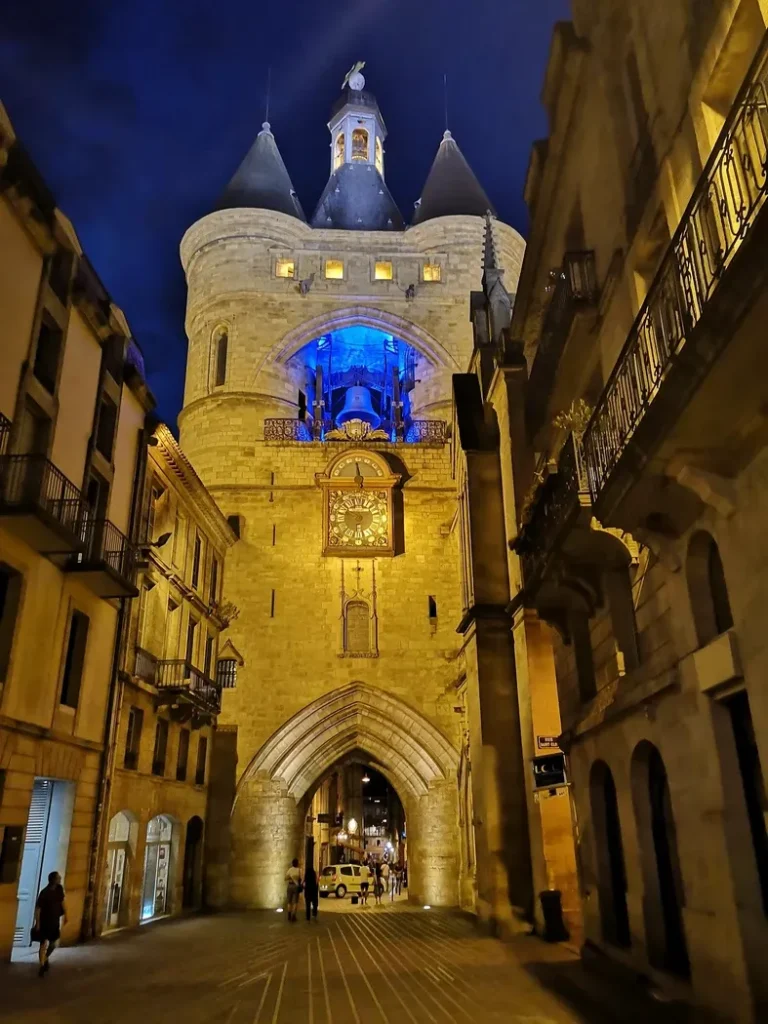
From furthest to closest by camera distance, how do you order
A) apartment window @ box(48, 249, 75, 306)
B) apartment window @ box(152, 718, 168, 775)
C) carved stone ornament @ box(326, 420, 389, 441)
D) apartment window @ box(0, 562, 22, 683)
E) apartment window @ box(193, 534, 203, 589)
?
carved stone ornament @ box(326, 420, 389, 441) < apartment window @ box(193, 534, 203, 589) < apartment window @ box(152, 718, 168, 775) < apartment window @ box(48, 249, 75, 306) < apartment window @ box(0, 562, 22, 683)

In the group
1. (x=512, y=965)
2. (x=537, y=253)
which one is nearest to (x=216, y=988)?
(x=512, y=965)

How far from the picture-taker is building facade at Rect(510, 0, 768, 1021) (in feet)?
16.2

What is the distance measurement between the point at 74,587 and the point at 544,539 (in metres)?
7.55

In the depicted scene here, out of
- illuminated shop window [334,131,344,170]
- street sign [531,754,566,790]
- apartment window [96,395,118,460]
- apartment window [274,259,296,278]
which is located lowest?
street sign [531,754,566,790]

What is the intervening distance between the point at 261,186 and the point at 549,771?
25077mm

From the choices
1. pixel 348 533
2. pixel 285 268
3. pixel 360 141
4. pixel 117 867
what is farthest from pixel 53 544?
pixel 360 141

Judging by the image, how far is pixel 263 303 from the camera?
2612cm

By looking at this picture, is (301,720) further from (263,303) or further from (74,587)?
(263,303)

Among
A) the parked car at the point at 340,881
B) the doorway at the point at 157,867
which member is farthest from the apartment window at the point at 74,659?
the parked car at the point at 340,881

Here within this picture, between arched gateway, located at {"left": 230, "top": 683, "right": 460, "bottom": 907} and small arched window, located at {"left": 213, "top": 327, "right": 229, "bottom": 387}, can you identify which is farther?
small arched window, located at {"left": 213, "top": 327, "right": 229, "bottom": 387}

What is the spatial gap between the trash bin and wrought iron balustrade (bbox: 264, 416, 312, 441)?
51.5 ft

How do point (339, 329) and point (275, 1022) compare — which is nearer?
point (275, 1022)

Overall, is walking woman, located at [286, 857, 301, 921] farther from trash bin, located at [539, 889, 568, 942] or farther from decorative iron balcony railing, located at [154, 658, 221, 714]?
trash bin, located at [539, 889, 568, 942]

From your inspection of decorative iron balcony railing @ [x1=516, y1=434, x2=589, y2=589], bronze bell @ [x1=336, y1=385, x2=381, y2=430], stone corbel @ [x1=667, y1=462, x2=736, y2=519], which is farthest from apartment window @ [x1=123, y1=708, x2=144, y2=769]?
bronze bell @ [x1=336, y1=385, x2=381, y2=430]
